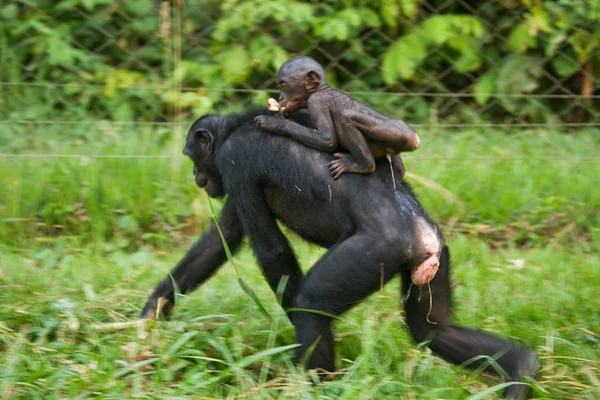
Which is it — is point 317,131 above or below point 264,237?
above

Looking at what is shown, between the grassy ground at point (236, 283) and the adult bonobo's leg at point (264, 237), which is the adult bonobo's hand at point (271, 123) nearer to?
the adult bonobo's leg at point (264, 237)

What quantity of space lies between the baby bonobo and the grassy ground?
71 cm

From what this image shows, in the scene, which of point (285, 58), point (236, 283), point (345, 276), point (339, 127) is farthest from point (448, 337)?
point (285, 58)

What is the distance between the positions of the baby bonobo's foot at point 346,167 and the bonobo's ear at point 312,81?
1.24 feet

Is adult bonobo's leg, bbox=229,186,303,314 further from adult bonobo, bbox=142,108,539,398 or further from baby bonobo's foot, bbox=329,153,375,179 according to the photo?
baby bonobo's foot, bbox=329,153,375,179

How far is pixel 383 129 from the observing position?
10.8 feet

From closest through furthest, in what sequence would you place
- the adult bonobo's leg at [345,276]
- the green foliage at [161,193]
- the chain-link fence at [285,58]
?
1. the adult bonobo's leg at [345,276]
2. the green foliage at [161,193]
3. the chain-link fence at [285,58]

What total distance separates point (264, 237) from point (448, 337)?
86 centimetres

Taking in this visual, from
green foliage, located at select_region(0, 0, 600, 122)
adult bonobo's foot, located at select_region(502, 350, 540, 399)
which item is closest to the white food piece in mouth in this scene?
adult bonobo's foot, located at select_region(502, 350, 540, 399)

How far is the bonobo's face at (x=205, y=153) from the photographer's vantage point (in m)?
3.84

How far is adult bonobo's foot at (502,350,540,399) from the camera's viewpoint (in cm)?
328

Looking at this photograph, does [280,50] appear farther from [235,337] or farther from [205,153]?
[235,337]

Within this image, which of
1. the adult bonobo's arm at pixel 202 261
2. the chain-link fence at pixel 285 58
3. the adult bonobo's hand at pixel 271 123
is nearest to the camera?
the adult bonobo's hand at pixel 271 123

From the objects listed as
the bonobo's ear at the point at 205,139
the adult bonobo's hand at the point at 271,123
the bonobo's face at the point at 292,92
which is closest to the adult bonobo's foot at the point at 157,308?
the bonobo's ear at the point at 205,139
